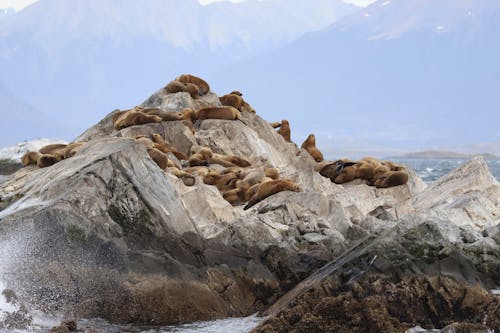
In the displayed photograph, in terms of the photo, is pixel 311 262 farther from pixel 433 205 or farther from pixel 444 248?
pixel 433 205

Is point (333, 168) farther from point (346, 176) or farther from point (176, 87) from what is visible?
point (176, 87)

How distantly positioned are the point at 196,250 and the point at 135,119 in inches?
271

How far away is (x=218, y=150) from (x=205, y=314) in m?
7.58

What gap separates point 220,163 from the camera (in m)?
15.6

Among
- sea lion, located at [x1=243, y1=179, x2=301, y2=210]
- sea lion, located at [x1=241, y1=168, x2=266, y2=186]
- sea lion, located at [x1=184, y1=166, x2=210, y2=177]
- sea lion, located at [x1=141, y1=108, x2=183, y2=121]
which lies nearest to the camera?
sea lion, located at [x1=243, y1=179, x2=301, y2=210]

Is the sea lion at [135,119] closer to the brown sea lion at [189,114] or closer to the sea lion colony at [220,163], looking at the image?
the sea lion colony at [220,163]

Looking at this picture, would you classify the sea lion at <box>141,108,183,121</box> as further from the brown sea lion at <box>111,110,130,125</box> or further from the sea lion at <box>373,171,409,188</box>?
the sea lion at <box>373,171,409,188</box>

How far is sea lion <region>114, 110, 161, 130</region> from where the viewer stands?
16.7 metres

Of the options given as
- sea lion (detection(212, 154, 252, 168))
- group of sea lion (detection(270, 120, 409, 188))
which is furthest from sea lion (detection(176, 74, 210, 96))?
sea lion (detection(212, 154, 252, 168))

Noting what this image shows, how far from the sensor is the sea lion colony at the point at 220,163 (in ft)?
44.5

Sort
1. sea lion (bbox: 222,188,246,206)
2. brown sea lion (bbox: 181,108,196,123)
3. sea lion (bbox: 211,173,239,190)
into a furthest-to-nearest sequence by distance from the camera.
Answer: brown sea lion (bbox: 181,108,196,123), sea lion (bbox: 211,173,239,190), sea lion (bbox: 222,188,246,206)

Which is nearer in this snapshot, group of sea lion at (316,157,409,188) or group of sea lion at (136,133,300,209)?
group of sea lion at (136,133,300,209)

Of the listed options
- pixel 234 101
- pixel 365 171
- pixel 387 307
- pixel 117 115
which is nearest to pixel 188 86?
pixel 234 101

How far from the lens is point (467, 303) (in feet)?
29.7
